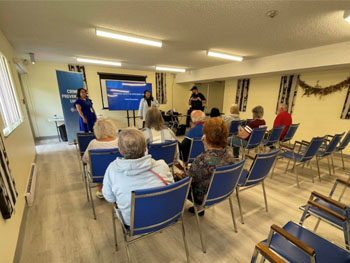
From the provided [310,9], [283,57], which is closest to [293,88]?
[283,57]

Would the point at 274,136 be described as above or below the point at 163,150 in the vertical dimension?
below

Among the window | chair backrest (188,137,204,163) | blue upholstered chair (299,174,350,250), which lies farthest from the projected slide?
blue upholstered chair (299,174,350,250)

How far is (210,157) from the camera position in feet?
4.62

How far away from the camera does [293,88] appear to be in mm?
4590

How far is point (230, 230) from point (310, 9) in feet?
9.31

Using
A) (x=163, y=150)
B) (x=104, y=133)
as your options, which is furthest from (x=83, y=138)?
(x=163, y=150)

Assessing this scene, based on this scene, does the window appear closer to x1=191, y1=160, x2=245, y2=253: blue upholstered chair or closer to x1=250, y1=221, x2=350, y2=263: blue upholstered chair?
x1=191, y1=160, x2=245, y2=253: blue upholstered chair

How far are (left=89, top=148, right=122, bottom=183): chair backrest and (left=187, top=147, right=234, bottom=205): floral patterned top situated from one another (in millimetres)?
935

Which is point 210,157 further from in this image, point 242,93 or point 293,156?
point 242,93

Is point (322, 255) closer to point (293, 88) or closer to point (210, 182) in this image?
point (210, 182)

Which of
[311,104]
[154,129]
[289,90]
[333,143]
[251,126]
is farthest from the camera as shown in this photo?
[289,90]

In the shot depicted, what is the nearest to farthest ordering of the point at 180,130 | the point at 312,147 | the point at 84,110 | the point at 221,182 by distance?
the point at 221,182, the point at 312,147, the point at 84,110, the point at 180,130

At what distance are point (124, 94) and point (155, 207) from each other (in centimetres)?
596

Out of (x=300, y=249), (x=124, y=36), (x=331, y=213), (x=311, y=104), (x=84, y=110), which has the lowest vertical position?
(x=300, y=249)
